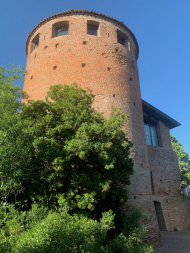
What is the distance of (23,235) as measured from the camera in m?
3.82

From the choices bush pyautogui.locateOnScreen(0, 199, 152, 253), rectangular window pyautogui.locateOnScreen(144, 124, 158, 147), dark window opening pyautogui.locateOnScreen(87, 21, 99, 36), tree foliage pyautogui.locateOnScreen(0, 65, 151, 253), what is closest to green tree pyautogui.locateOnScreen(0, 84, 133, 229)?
tree foliage pyautogui.locateOnScreen(0, 65, 151, 253)

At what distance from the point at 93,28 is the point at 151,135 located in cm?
944

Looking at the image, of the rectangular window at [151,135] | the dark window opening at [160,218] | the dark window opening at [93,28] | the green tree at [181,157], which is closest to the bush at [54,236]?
the dark window opening at [160,218]

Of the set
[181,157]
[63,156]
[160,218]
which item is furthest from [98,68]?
[181,157]

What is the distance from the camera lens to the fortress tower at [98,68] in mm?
10273

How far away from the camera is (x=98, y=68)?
11.4 m

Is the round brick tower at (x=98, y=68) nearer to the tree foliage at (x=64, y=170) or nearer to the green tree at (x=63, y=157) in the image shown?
the tree foliage at (x=64, y=170)

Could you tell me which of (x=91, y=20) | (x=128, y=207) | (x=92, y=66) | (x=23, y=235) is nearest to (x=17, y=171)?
(x=23, y=235)

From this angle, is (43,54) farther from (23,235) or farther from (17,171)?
(23,235)

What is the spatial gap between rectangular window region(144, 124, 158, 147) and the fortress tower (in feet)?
12.6

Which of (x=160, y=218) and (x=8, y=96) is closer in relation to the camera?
(x=8, y=96)

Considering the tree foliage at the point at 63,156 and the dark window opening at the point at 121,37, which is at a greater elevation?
the dark window opening at the point at 121,37

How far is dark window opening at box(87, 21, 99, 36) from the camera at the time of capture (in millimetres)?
13016

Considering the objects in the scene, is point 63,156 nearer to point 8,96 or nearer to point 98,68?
point 8,96
